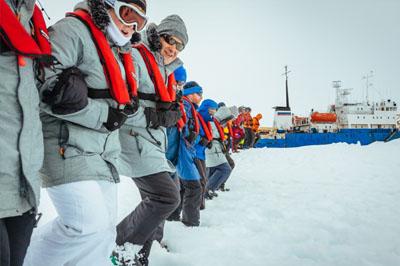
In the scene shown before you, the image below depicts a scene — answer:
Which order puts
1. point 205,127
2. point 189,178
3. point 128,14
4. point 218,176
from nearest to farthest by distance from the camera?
point 128,14 → point 189,178 → point 205,127 → point 218,176

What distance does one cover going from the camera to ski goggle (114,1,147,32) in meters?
2.20

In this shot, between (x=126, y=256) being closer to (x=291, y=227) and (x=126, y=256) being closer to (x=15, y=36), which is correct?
(x=15, y=36)

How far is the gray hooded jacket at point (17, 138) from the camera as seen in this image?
1.26 metres

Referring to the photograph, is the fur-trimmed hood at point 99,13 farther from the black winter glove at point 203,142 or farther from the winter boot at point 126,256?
the black winter glove at point 203,142

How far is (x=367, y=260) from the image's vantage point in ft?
9.57

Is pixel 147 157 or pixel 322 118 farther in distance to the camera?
pixel 322 118

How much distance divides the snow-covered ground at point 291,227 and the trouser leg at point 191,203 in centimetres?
15

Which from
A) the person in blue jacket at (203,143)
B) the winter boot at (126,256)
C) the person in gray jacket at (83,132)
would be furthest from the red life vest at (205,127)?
the person in gray jacket at (83,132)

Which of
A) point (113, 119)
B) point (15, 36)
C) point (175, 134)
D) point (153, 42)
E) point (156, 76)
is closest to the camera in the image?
point (15, 36)

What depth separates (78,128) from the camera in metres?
1.93

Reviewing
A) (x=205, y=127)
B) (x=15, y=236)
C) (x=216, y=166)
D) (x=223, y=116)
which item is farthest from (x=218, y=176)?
(x=15, y=236)

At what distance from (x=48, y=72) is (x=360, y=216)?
438cm

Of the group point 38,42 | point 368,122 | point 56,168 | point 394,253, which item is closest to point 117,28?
point 38,42

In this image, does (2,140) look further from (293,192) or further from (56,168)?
(293,192)
